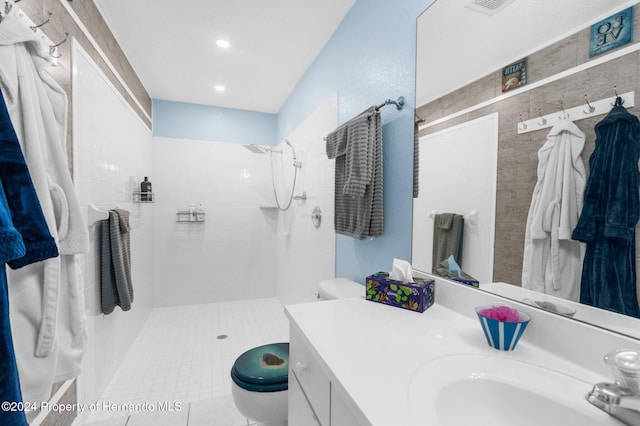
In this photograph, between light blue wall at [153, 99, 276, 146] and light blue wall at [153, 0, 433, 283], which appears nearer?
light blue wall at [153, 0, 433, 283]

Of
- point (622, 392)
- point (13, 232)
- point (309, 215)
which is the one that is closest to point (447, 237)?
point (622, 392)

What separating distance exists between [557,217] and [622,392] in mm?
398

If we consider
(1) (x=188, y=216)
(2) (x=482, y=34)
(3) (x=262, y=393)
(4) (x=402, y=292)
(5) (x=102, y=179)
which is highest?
(2) (x=482, y=34)

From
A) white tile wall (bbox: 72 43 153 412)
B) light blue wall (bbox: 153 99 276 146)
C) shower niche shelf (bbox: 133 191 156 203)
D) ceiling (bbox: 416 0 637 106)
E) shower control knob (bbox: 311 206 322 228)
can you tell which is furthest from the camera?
light blue wall (bbox: 153 99 276 146)

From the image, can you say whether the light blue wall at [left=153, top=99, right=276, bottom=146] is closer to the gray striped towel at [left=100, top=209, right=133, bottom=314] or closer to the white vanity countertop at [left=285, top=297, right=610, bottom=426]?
the gray striped towel at [left=100, top=209, right=133, bottom=314]

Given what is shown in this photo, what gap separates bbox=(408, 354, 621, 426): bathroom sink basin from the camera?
1.74 feet

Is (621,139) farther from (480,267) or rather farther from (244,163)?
(244,163)

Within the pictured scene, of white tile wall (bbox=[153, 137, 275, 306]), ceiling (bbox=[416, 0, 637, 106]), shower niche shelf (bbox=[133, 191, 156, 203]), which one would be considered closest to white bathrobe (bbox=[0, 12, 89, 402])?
ceiling (bbox=[416, 0, 637, 106])

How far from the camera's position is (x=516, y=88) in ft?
2.76

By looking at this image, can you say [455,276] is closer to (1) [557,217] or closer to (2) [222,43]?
(1) [557,217]

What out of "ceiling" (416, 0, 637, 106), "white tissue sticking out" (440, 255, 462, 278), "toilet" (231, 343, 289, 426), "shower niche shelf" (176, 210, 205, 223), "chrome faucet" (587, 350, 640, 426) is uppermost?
"ceiling" (416, 0, 637, 106)

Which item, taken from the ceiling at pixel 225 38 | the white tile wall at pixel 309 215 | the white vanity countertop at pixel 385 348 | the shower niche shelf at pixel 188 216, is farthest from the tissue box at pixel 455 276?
the shower niche shelf at pixel 188 216

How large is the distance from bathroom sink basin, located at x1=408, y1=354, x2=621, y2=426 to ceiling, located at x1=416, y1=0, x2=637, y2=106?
2.73 feet

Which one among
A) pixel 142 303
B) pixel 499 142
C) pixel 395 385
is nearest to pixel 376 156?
pixel 499 142
